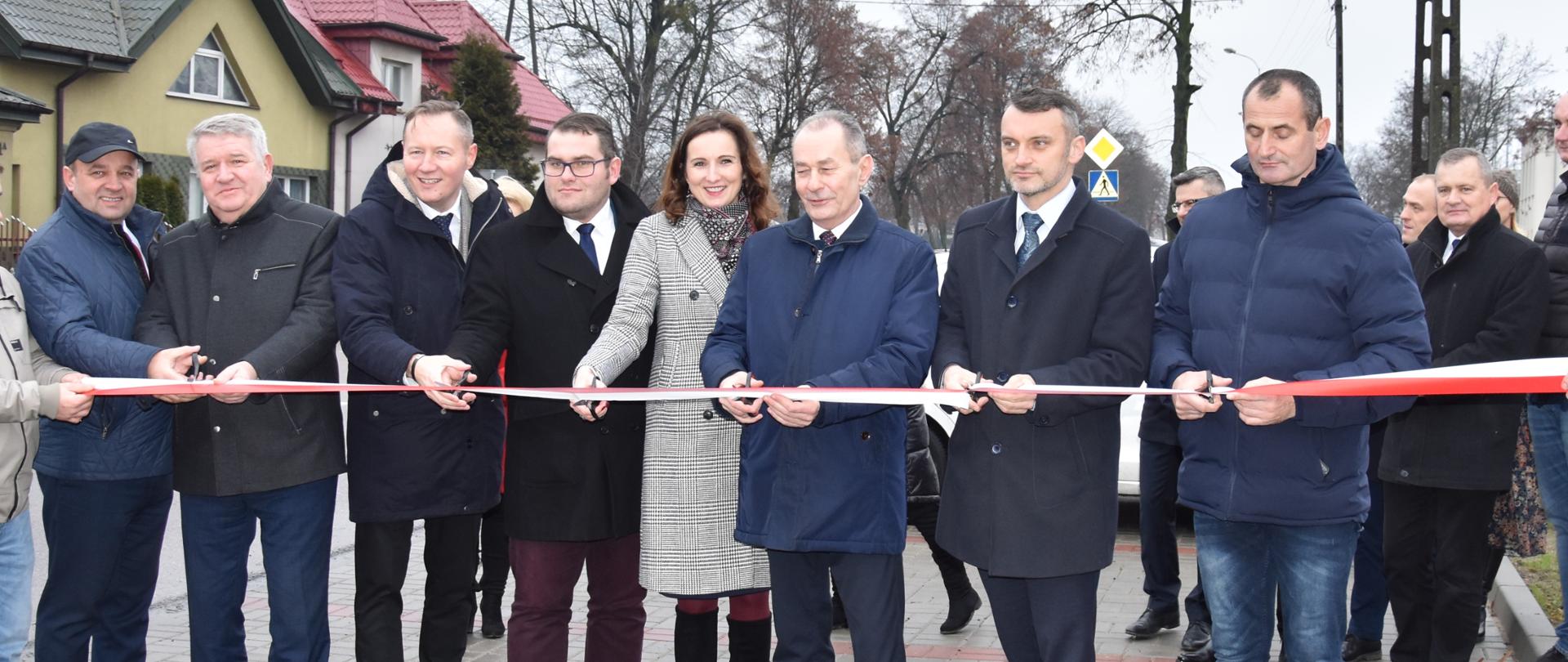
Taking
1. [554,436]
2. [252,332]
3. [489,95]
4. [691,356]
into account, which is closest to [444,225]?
[252,332]

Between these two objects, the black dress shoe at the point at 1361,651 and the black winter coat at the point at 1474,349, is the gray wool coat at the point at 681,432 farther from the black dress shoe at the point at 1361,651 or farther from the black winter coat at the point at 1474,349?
the black dress shoe at the point at 1361,651

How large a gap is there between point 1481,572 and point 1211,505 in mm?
1822

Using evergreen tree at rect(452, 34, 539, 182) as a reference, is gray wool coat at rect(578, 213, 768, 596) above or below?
below

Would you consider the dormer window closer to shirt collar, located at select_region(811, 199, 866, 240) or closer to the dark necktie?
the dark necktie

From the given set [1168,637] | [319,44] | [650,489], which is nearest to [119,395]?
[650,489]

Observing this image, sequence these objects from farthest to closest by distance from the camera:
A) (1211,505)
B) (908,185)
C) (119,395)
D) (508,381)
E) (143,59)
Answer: (908,185) < (143,59) < (508,381) < (119,395) < (1211,505)

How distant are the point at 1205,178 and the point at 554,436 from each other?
3.97m

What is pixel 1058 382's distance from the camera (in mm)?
3953

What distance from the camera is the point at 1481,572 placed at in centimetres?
525

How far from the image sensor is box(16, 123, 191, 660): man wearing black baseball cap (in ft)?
15.2

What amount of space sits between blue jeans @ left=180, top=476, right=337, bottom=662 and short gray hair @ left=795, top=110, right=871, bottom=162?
204cm

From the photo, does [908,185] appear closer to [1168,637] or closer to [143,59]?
[143,59]

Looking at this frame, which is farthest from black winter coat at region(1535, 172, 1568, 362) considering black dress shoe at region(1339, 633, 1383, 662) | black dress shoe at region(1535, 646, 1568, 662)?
black dress shoe at region(1339, 633, 1383, 662)

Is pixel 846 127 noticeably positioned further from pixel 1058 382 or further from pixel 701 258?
pixel 1058 382
